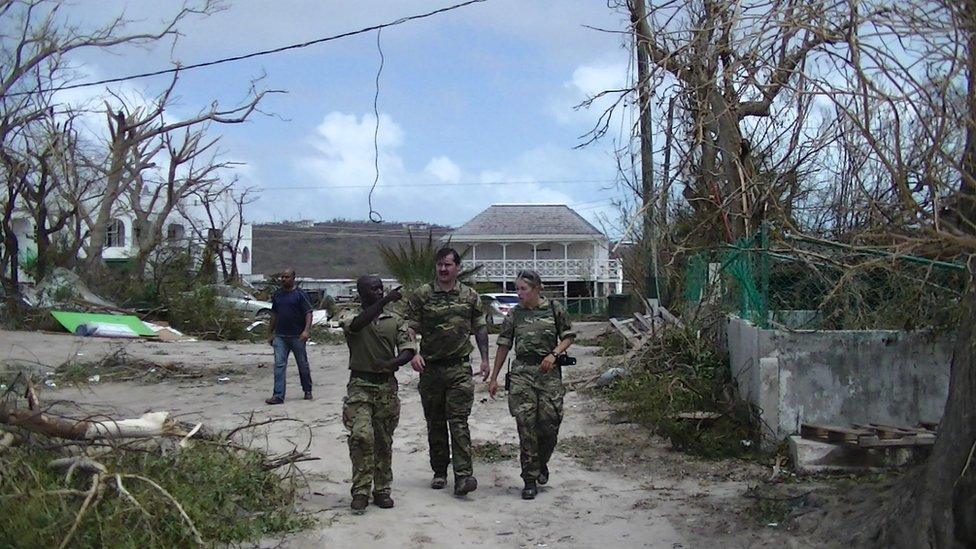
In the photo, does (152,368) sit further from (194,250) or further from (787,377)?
(194,250)

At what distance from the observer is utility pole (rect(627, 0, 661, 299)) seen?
677 centimetres

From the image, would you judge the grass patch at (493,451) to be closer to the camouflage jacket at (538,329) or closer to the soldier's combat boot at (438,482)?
the soldier's combat boot at (438,482)

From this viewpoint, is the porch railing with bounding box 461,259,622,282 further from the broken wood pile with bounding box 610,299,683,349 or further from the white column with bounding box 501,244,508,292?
the broken wood pile with bounding box 610,299,683,349

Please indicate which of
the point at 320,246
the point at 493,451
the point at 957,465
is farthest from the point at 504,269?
the point at 957,465

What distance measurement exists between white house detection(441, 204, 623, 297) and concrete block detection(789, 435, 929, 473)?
40.8m

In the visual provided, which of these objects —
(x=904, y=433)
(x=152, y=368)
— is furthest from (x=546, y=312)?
(x=152, y=368)

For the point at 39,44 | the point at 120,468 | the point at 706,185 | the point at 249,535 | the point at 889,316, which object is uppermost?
the point at 39,44

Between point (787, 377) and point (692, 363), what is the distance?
10.2 feet

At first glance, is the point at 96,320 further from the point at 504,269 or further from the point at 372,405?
the point at 504,269

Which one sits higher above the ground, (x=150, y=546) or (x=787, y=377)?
(x=787, y=377)

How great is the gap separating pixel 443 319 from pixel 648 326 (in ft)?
27.9

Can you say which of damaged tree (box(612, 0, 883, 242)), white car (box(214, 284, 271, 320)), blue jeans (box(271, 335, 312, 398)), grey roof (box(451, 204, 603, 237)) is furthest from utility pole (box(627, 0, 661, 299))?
grey roof (box(451, 204, 603, 237))

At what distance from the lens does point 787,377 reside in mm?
7961

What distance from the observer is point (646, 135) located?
52.2ft
